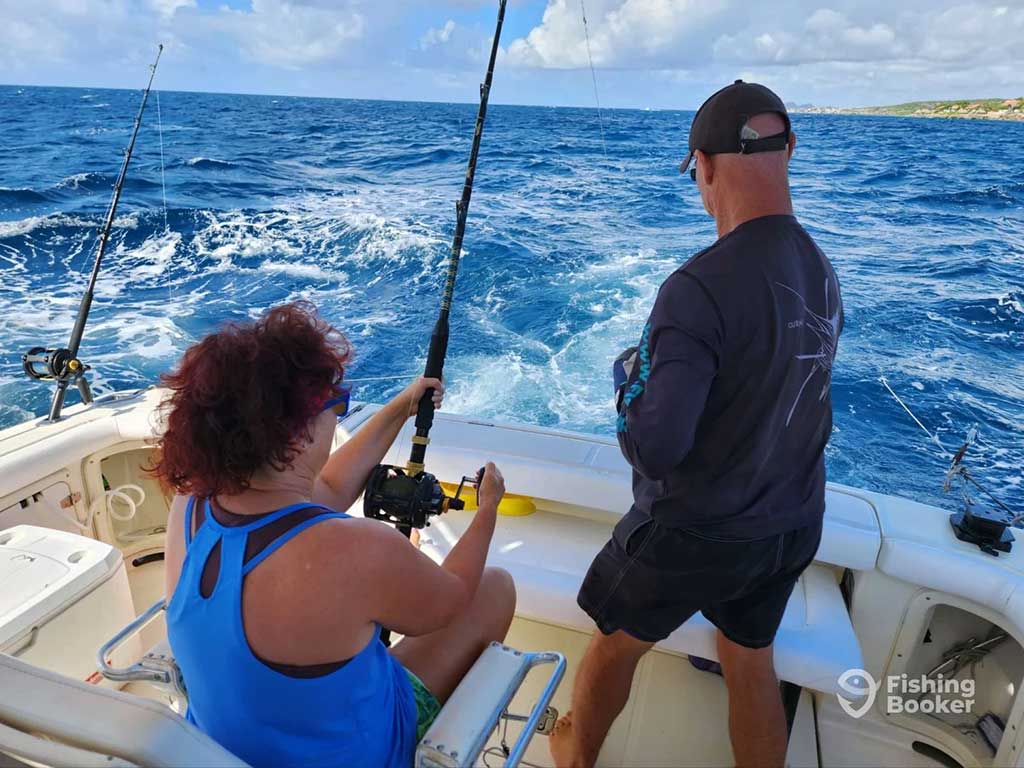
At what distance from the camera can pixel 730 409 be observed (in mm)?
1161

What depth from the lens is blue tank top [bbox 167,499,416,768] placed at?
870mm

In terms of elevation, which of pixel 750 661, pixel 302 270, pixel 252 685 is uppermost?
pixel 252 685

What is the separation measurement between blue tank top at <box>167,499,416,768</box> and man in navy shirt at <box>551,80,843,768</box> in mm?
525

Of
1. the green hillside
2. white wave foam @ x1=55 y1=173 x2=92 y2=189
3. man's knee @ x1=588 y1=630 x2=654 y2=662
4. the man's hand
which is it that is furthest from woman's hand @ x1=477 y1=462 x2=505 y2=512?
the green hillside

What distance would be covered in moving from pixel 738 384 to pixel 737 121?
1.38 ft

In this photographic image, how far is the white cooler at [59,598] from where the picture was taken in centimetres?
151

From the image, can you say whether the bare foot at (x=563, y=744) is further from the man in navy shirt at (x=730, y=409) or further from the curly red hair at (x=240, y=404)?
the curly red hair at (x=240, y=404)

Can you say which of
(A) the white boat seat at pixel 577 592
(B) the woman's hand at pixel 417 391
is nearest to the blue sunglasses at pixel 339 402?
(B) the woman's hand at pixel 417 391

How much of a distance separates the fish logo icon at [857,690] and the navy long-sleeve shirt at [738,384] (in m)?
0.48

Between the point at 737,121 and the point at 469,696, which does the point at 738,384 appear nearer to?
the point at 737,121

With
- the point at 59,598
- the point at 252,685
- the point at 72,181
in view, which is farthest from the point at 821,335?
the point at 72,181

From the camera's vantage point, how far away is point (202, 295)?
6867 millimetres

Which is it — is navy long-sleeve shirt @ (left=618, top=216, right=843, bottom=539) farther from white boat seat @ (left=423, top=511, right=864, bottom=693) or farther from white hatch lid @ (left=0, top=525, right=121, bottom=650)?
white hatch lid @ (left=0, top=525, right=121, bottom=650)

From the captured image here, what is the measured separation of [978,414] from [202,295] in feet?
21.0
